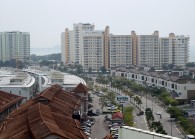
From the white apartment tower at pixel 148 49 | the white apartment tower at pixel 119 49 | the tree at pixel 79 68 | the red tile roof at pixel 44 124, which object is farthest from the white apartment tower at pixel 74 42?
the red tile roof at pixel 44 124

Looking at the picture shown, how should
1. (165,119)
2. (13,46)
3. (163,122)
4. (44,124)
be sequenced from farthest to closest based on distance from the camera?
1. (13,46)
2. (165,119)
3. (163,122)
4. (44,124)

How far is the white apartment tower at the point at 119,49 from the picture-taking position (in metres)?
33.3

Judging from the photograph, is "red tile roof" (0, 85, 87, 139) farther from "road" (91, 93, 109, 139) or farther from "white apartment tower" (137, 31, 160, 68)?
"white apartment tower" (137, 31, 160, 68)

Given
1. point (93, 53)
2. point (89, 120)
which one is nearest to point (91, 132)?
point (89, 120)

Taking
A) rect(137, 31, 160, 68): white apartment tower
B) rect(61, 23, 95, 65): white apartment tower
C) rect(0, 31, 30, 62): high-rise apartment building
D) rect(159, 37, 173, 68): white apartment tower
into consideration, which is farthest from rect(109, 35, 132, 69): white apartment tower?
rect(0, 31, 30, 62): high-rise apartment building

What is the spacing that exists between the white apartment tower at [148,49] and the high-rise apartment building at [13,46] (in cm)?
1502

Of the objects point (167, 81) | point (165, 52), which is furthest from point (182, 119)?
point (165, 52)

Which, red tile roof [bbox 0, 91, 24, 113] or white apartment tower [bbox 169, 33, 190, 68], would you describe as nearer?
red tile roof [bbox 0, 91, 24, 113]

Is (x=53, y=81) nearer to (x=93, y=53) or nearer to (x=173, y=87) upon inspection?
(x=173, y=87)

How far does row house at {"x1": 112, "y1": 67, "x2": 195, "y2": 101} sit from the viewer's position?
59.4 ft

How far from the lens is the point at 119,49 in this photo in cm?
3334

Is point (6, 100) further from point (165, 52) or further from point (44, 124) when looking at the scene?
point (165, 52)

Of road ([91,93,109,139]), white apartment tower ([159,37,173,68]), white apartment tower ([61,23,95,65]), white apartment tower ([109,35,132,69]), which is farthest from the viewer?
white apartment tower ([61,23,95,65])

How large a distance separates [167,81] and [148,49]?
43.5ft
